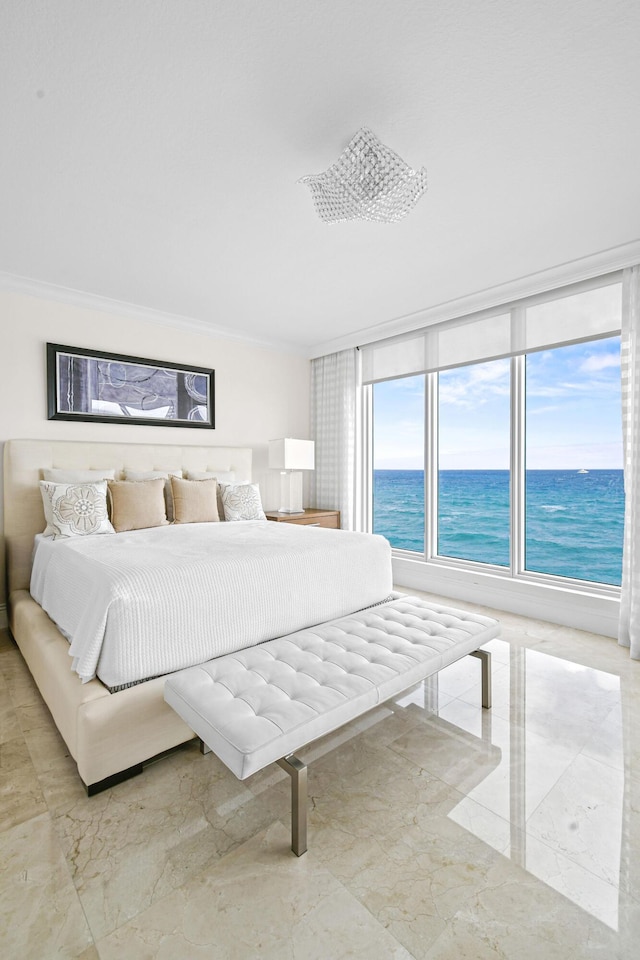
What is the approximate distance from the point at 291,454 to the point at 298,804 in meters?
3.55

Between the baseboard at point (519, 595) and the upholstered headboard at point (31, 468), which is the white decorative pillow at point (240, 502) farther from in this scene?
the baseboard at point (519, 595)

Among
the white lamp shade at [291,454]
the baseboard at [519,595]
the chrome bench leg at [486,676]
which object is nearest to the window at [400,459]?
the white lamp shade at [291,454]

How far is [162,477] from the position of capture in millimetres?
3918

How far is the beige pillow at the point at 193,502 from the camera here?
3699mm

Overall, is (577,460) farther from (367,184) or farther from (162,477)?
(367,184)

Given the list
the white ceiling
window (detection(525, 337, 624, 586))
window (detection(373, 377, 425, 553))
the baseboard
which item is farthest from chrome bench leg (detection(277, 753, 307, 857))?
window (detection(373, 377, 425, 553))

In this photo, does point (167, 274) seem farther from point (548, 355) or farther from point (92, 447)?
point (548, 355)

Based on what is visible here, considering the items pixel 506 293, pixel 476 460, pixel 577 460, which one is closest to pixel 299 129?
pixel 506 293

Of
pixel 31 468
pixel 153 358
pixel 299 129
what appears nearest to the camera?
pixel 299 129

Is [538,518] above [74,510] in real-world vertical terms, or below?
below

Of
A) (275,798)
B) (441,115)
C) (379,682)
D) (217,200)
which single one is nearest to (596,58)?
(441,115)

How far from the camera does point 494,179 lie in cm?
227

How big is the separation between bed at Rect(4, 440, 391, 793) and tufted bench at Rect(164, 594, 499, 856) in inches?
7.9

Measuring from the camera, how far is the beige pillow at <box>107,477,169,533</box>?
336 centimetres
